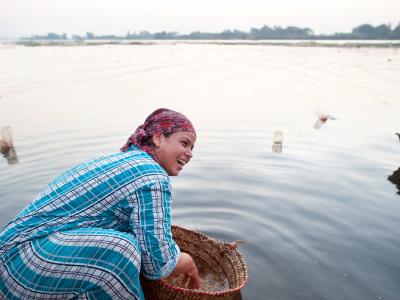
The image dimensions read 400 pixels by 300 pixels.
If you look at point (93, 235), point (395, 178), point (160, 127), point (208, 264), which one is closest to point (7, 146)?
point (208, 264)

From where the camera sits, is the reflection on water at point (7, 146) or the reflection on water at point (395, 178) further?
the reflection on water at point (7, 146)

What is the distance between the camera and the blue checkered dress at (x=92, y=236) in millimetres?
2217

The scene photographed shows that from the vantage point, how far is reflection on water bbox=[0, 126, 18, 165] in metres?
7.44

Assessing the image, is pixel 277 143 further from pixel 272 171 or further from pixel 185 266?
pixel 185 266

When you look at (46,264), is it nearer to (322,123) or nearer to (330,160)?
(330,160)

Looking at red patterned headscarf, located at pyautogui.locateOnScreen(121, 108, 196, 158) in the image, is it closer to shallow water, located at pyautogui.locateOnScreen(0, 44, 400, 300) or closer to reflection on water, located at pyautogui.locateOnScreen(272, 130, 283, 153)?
shallow water, located at pyautogui.locateOnScreen(0, 44, 400, 300)

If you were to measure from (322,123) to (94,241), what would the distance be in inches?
→ 323

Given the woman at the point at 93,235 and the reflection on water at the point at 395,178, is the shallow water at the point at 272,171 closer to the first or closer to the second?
the reflection on water at the point at 395,178

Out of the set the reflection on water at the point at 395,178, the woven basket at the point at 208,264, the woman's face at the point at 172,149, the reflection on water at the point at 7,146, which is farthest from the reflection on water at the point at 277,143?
the woman's face at the point at 172,149

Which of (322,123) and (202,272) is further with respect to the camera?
(322,123)

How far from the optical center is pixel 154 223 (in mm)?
2334

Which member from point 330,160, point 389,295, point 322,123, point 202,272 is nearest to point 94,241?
point 202,272

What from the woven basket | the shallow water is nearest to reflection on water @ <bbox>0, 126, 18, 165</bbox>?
the shallow water

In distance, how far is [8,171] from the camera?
21.7 ft
